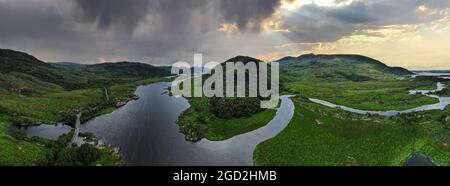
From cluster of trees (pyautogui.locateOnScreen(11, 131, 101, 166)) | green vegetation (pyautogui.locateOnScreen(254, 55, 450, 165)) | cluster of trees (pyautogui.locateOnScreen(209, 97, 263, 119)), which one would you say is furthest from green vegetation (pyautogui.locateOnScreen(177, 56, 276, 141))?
cluster of trees (pyautogui.locateOnScreen(11, 131, 101, 166))

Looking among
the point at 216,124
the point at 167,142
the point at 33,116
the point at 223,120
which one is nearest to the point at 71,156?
the point at 167,142

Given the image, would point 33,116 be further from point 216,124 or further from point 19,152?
point 216,124

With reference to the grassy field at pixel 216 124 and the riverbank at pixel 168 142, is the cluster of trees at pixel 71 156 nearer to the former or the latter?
the riverbank at pixel 168 142

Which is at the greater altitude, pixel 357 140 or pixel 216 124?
pixel 216 124

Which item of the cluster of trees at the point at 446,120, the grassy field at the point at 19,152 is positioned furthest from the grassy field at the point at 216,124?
the cluster of trees at the point at 446,120

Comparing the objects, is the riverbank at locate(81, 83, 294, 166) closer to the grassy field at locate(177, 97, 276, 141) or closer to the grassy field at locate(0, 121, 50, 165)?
the grassy field at locate(177, 97, 276, 141)
